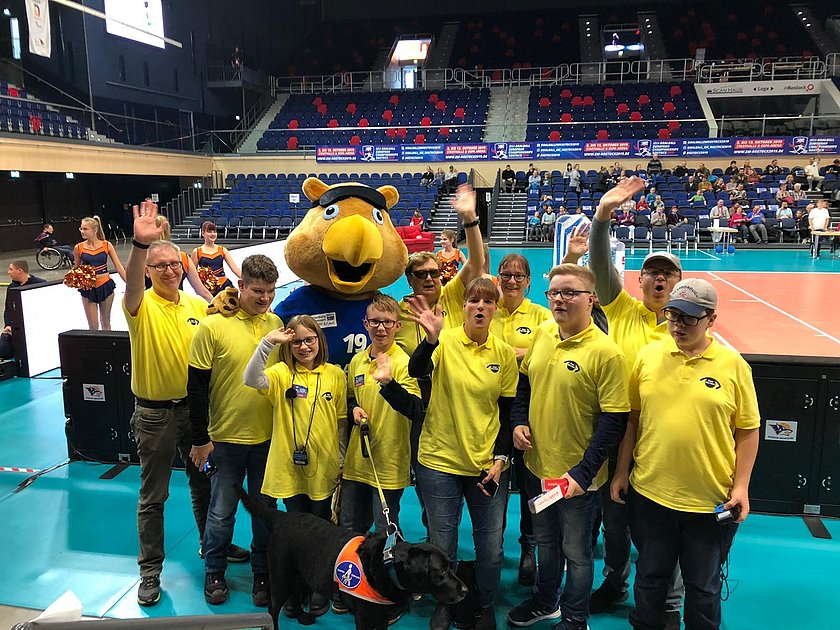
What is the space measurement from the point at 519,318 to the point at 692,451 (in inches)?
51.5

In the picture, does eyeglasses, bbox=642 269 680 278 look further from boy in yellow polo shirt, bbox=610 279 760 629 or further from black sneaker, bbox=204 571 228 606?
black sneaker, bbox=204 571 228 606

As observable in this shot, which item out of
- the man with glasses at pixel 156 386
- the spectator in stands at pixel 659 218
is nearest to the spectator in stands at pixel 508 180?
the spectator in stands at pixel 659 218

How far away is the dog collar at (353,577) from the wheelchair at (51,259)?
54.8 feet

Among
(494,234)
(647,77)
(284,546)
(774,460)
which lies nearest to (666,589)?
(284,546)

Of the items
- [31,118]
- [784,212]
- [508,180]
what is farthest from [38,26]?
[784,212]

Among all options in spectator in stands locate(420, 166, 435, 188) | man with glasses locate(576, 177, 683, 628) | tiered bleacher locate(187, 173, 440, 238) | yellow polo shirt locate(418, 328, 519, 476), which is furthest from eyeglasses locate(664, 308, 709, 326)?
spectator in stands locate(420, 166, 435, 188)

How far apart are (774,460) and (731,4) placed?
132 feet

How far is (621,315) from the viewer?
3354 millimetres

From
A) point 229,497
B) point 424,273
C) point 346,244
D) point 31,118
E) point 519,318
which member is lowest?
point 229,497

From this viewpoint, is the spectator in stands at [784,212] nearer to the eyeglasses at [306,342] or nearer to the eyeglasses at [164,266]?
the eyeglasses at [306,342]

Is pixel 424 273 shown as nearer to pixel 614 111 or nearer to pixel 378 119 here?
pixel 614 111

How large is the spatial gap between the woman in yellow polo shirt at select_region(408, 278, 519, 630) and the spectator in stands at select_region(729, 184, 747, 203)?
20820 mm

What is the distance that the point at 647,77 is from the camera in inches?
1190

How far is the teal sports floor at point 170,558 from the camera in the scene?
3.31 m
